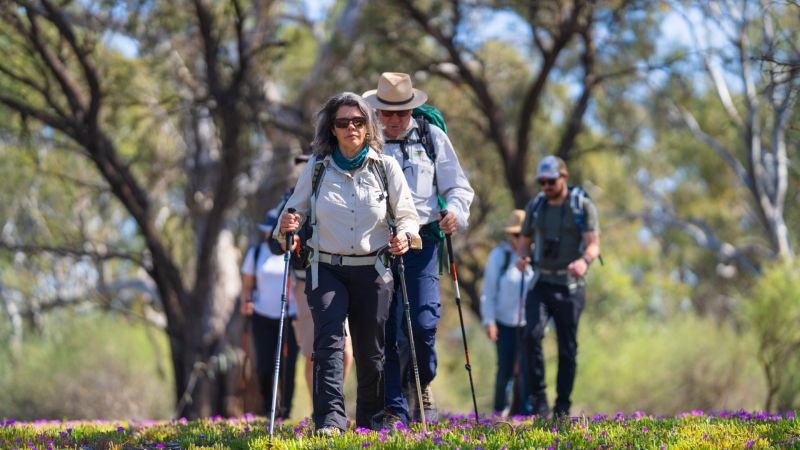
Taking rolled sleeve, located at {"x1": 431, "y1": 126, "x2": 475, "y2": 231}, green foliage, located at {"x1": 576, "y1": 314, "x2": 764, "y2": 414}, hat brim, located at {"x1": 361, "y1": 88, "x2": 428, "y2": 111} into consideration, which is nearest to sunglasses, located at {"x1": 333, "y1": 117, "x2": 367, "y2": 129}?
hat brim, located at {"x1": 361, "y1": 88, "x2": 428, "y2": 111}

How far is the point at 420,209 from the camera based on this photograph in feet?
25.0

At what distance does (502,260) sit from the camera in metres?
11.3

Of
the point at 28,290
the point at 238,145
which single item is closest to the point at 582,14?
the point at 238,145

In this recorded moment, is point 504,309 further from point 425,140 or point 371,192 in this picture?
point 371,192

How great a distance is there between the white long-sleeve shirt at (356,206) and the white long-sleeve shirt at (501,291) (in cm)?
426

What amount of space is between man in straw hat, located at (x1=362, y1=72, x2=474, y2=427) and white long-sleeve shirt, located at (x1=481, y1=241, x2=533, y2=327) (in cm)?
345

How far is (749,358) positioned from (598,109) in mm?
6546

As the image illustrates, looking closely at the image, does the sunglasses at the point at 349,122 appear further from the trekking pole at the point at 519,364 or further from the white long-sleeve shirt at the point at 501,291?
the white long-sleeve shirt at the point at 501,291

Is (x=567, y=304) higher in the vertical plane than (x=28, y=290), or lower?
lower

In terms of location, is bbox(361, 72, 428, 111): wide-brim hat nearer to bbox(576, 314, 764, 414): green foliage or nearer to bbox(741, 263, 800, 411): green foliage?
bbox(741, 263, 800, 411): green foliage

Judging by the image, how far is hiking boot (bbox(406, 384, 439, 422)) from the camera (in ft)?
25.0

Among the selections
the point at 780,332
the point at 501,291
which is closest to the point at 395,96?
the point at 501,291

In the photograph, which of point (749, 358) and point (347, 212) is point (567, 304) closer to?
point (347, 212)

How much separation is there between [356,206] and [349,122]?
0.48m
